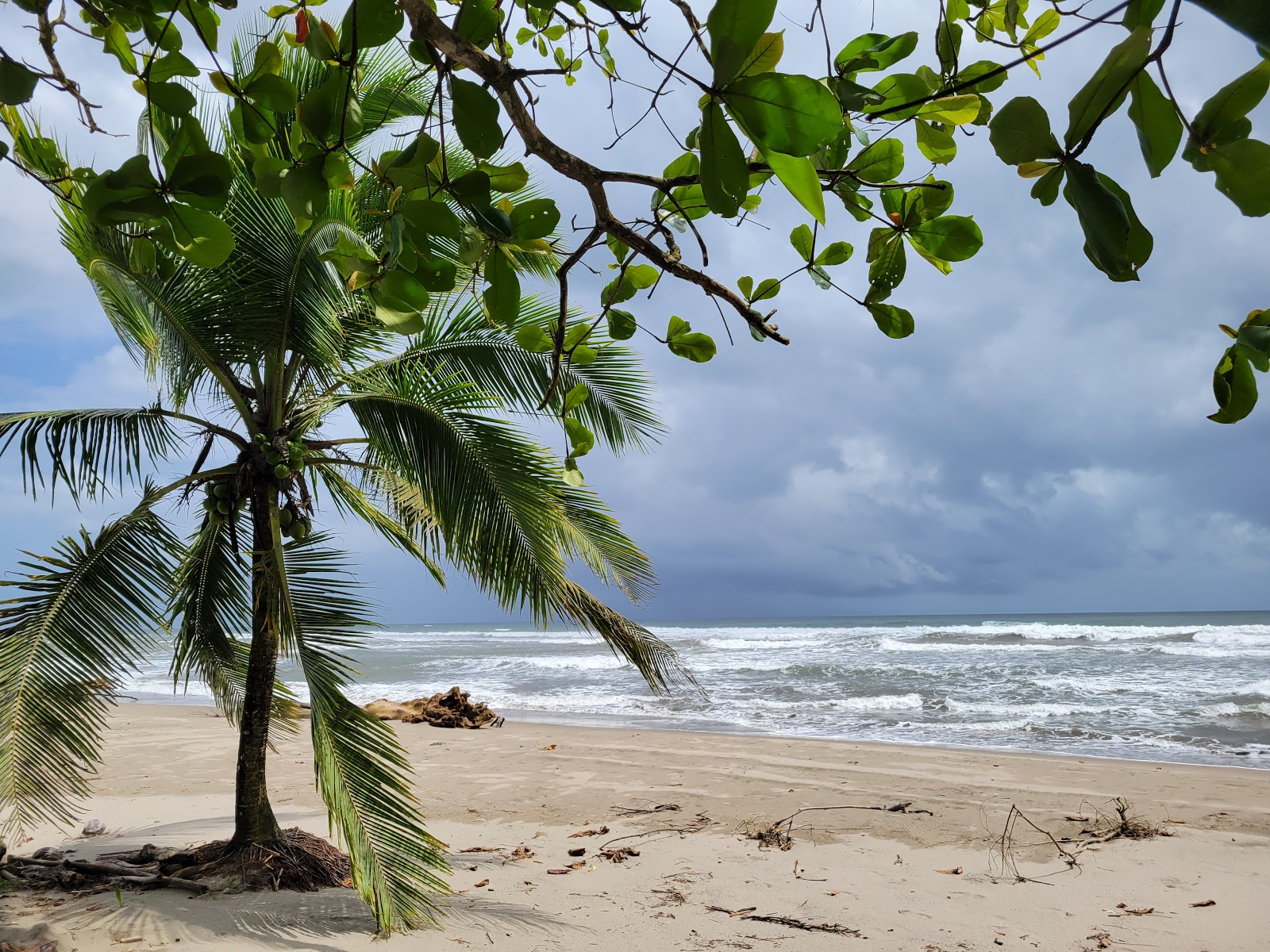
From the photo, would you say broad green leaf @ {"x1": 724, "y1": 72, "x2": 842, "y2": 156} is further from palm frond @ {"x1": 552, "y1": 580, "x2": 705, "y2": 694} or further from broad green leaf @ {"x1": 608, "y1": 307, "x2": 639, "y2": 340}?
palm frond @ {"x1": 552, "y1": 580, "x2": 705, "y2": 694}

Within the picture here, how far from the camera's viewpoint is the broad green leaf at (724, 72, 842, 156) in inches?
22.9

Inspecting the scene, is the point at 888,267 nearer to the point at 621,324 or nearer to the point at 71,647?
the point at 621,324

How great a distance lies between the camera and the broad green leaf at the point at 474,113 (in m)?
0.87

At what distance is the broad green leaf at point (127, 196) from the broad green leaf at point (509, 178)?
38 centimetres

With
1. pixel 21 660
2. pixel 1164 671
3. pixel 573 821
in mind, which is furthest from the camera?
pixel 1164 671

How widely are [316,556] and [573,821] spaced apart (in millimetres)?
2870

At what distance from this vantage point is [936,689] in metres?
12.8

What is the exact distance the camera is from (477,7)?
96 cm

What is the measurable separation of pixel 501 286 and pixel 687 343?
1.09 ft

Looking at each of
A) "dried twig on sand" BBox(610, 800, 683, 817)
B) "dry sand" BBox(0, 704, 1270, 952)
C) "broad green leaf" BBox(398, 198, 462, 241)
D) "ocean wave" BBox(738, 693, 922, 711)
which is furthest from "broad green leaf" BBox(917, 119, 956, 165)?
"ocean wave" BBox(738, 693, 922, 711)

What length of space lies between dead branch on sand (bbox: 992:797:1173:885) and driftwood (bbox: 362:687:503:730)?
677 centimetres

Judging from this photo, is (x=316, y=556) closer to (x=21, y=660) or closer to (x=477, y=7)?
(x=21, y=660)

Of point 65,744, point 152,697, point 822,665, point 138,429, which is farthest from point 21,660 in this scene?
point 822,665

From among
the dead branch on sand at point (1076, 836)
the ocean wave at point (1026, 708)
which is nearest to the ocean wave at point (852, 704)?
the ocean wave at point (1026, 708)
